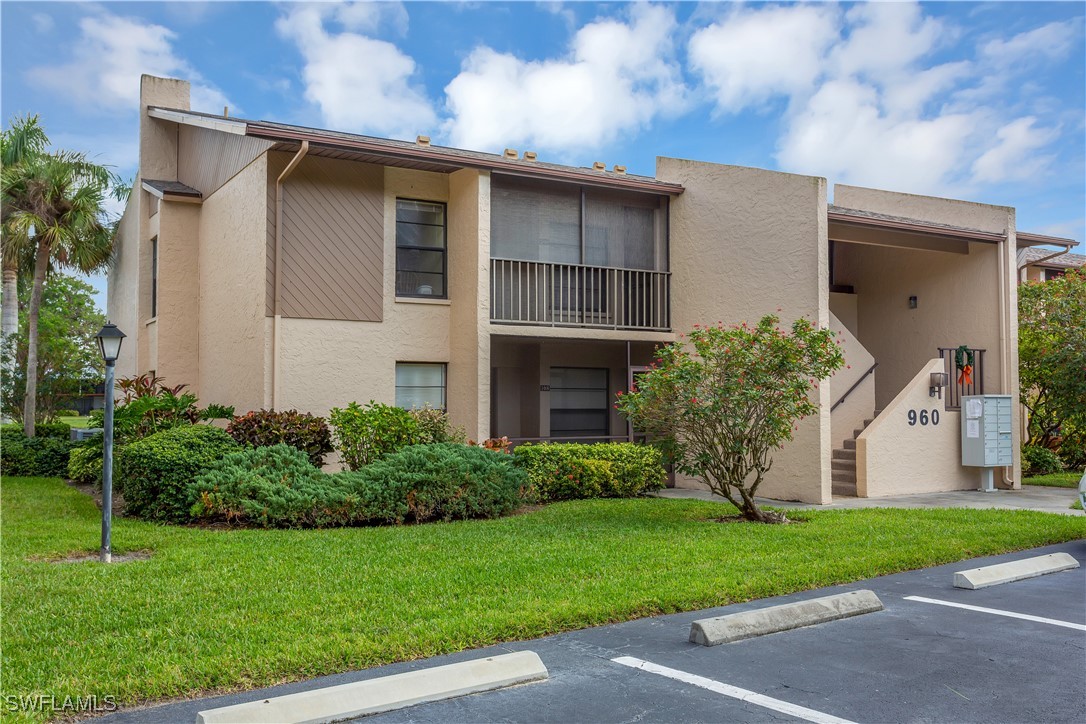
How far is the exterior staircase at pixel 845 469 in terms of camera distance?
14.9 meters

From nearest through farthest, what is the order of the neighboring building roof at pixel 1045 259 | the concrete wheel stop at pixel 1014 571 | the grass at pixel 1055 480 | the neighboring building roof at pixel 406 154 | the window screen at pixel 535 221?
the concrete wheel stop at pixel 1014 571
the neighboring building roof at pixel 406 154
the window screen at pixel 535 221
the grass at pixel 1055 480
the neighboring building roof at pixel 1045 259

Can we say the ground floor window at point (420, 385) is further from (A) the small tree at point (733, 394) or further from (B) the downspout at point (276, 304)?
(A) the small tree at point (733, 394)

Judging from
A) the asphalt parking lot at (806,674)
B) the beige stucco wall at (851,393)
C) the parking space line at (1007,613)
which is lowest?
the parking space line at (1007,613)

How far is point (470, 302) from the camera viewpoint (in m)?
14.5

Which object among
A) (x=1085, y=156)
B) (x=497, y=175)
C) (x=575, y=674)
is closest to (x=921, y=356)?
(x=1085, y=156)

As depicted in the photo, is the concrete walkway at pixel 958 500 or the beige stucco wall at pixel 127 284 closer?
the concrete walkway at pixel 958 500

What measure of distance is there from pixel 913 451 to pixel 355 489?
9.99 m

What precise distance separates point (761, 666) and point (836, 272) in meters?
15.7

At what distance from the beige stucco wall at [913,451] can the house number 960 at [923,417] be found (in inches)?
2.2

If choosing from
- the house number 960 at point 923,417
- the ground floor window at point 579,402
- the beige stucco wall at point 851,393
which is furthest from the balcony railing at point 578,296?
the house number 960 at point 923,417

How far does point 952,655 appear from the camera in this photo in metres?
5.71

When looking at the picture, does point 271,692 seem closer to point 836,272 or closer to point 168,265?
point 168,265

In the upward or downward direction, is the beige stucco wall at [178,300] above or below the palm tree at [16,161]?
below

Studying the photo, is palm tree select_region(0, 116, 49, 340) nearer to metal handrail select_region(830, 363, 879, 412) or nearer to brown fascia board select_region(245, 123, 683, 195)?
brown fascia board select_region(245, 123, 683, 195)
